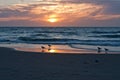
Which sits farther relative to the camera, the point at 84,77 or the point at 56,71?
the point at 56,71

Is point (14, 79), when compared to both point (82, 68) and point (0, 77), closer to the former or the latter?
point (0, 77)

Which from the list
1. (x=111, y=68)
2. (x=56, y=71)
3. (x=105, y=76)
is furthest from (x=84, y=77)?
(x=111, y=68)

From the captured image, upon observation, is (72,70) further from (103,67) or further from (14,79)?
(14,79)

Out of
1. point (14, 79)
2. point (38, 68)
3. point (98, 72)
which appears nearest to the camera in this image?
point (14, 79)

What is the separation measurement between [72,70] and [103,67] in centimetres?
152

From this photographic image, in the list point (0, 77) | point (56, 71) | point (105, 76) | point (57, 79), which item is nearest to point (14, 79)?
point (0, 77)

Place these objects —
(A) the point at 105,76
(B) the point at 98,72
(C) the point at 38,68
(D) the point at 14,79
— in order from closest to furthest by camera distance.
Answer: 1. (D) the point at 14,79
2. (A) the point at 105,76
3. (B) the point at 98,72
4. (C) the point at 38,68

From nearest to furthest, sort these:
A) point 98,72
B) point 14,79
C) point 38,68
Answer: point 14,79 → point 98,72 → point 38,68

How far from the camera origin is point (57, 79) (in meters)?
10.1

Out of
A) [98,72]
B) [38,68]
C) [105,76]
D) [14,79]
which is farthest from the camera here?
[38,68]

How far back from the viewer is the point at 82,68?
41.5ft

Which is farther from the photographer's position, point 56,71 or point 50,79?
point 56,71

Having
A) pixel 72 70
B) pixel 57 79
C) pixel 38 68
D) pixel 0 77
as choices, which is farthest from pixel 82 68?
pixel 0 77

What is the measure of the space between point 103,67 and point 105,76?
7.42 ft
